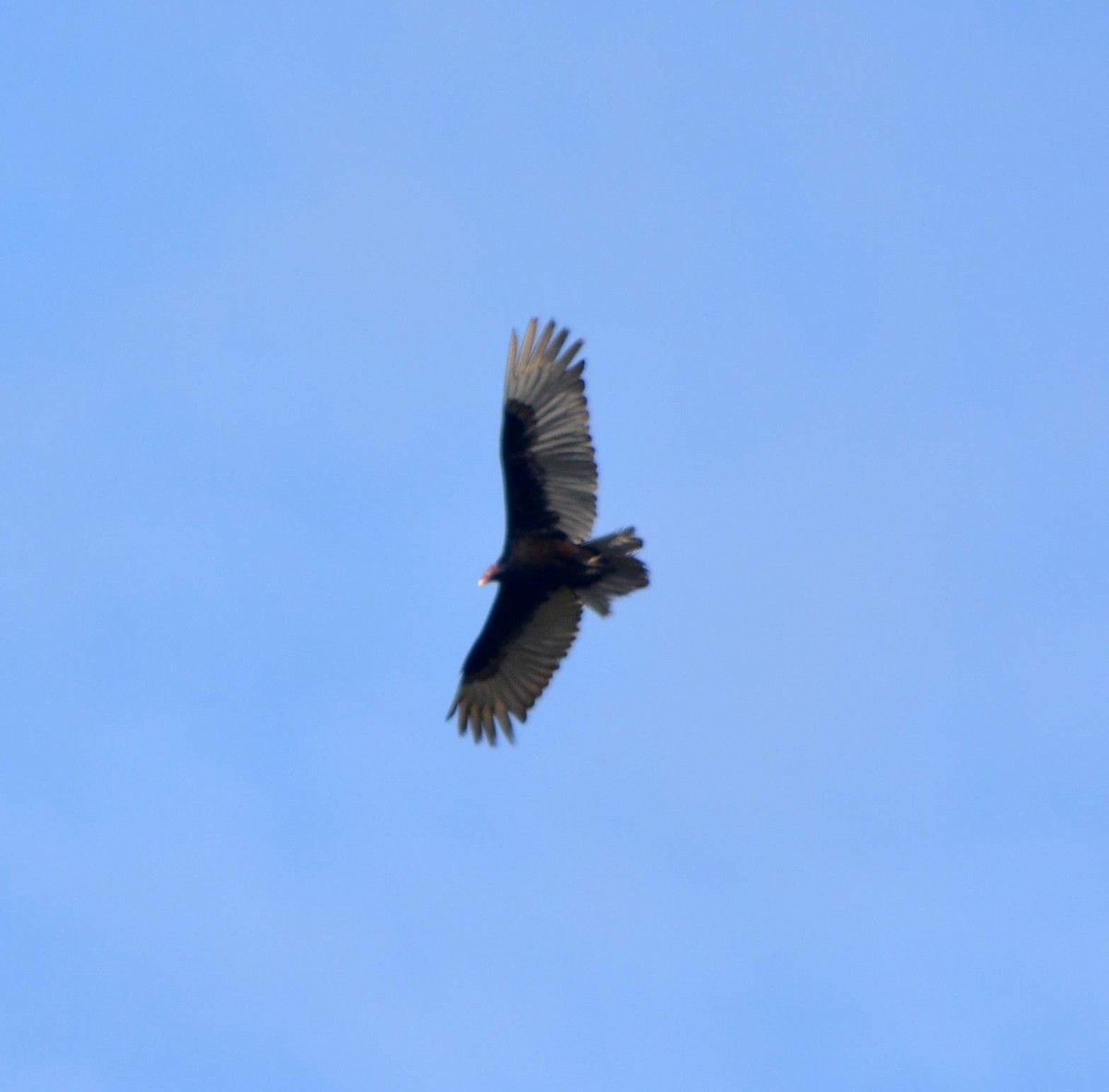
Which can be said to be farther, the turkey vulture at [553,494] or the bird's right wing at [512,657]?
the bird's right wing at [512,657]

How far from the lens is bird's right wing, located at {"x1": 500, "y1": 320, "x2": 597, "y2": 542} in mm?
24969

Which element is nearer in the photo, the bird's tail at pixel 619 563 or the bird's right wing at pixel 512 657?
the bird's tail at pixel 619 563

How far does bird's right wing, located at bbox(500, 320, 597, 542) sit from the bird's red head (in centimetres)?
50

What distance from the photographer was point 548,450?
82.0 feet

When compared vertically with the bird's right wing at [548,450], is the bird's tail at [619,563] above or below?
below

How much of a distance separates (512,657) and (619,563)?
192 centimetres

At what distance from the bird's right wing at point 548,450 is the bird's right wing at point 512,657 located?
80cm

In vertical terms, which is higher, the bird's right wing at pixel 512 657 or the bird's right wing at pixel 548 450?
the bird's right wing at pixel 548 450

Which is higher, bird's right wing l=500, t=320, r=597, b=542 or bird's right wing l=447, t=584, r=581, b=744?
bird's right wing l=500, t=320, r=597, b=542

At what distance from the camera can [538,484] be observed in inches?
984

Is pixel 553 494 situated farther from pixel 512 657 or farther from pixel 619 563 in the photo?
pixel 512 657

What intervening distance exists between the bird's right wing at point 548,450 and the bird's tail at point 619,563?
39 centimetres

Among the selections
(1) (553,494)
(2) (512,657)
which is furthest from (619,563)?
(2) (512,657)

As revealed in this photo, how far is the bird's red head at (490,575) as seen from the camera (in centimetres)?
2539
